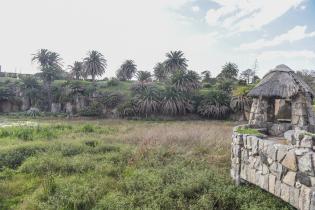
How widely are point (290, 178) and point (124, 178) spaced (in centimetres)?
586

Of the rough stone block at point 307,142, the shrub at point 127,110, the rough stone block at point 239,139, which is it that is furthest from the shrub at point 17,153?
the shrub at point 127,110

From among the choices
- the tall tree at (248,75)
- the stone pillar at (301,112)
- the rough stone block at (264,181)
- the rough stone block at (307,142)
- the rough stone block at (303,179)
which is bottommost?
the rough stone block at (264,181)

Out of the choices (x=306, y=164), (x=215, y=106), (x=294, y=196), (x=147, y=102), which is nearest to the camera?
(x=306, y=164)

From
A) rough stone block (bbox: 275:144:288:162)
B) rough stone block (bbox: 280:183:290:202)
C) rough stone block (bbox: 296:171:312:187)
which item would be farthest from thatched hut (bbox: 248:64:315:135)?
rough stone block (bbox: 296:171:312:187)

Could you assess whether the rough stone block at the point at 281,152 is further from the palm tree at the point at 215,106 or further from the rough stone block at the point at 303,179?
the palm tree at the point at 215,106

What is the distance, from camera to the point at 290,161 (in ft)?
20.4

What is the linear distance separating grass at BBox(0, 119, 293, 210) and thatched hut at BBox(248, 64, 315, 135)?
7.75ft

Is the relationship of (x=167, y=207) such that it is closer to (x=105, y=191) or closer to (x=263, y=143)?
(x=105, y=191)

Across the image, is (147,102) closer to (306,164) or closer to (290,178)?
(290,178)

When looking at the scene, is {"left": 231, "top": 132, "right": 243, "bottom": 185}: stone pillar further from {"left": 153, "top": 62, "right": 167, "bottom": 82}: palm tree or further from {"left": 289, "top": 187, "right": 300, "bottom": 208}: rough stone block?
{"left": 153, "top": 62, "right": 167, "bottom": 82}: palm tree

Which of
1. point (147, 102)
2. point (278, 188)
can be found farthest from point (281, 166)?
point (147, 102)

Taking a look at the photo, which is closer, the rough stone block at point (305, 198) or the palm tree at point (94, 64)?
the rough stone block at point (305, 198)

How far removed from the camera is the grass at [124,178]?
7812mm

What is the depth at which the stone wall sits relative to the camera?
5668mm
